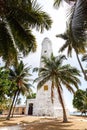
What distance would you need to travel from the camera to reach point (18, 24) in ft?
34.7

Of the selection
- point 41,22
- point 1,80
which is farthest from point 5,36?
point 1,80

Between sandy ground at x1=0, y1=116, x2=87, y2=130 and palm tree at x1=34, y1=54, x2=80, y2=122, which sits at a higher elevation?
palm tree at x1=34, y1=54, x2=80, y2=122

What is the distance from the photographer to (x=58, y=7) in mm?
11008

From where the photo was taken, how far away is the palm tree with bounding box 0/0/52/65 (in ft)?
31.7

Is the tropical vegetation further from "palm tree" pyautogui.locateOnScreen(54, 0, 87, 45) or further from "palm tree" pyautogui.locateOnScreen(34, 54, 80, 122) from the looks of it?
"palm tree" pyautogui.locateOnScreen(54, 0, 87, 45)

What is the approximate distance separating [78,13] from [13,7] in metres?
3.84

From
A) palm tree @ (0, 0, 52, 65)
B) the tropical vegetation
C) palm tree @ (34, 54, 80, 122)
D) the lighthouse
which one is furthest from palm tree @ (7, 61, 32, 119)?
palm tree @ (0, 0, 52, 65)

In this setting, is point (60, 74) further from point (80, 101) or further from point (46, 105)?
point (80, 101)

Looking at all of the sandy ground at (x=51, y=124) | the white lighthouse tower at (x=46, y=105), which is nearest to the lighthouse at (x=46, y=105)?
the white lighthouse tower at (x=46, y=105)

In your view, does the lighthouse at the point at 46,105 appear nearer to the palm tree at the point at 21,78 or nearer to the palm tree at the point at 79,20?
the palm tree at the point at 21,78

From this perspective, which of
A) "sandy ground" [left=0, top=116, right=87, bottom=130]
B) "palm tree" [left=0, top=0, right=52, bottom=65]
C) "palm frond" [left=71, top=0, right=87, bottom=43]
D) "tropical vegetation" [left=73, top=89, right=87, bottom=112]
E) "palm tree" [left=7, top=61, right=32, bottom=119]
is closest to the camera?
"palm frond" [left=71, top=0, right=87, bottom=43]

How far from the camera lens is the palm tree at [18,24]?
966cm

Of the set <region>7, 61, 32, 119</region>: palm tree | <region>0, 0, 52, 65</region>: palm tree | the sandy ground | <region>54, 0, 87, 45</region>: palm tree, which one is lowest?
the sandy ground

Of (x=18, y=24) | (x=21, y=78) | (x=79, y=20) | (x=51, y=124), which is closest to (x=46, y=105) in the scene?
(x=21, y=78)
